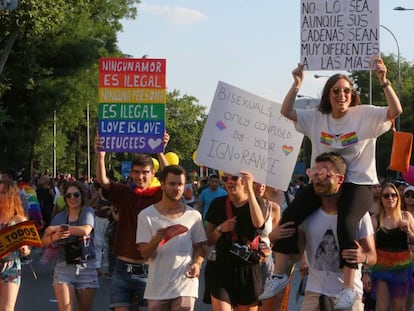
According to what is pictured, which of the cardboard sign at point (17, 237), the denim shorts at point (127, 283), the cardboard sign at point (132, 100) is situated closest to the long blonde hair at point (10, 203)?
the cardboard sign at point (17, 237)

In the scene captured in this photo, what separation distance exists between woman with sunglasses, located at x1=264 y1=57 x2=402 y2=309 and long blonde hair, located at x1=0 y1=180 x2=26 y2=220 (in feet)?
12.1

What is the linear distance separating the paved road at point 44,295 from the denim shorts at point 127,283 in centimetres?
357

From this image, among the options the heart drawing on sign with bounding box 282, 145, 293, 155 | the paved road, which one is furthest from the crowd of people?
the paved road

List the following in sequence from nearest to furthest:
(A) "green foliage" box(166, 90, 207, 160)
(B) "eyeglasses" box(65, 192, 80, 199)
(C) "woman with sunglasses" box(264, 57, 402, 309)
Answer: (C) "woman with sunglasses" box(264, 57, 402, 309) < (B) "eyeglasses" box(65, 192, 80, 199) < (A) "green foliage" box(166, 90, 207, 160)

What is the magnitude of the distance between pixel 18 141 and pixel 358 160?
115 feet

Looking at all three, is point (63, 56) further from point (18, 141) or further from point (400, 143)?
point (400, 143)

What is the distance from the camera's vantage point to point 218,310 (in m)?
7.99

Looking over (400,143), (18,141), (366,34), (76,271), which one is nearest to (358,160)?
(400,143)

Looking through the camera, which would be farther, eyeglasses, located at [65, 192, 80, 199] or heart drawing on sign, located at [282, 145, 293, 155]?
eyeglasses, located at [65, 192, 80, 199]

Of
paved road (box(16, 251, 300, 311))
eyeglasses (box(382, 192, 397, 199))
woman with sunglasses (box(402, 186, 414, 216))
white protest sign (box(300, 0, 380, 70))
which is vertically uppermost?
white protest sign (box(300, 0, 380, 70))

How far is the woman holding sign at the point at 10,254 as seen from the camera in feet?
30.4

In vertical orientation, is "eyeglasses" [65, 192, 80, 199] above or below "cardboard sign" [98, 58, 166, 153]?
below

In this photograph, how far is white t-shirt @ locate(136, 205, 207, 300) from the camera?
7395mm

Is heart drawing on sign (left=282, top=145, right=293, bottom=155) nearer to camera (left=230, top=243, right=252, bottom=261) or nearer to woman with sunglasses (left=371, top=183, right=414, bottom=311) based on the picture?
camera (left=230, top=243, right=252, bottom=261)
